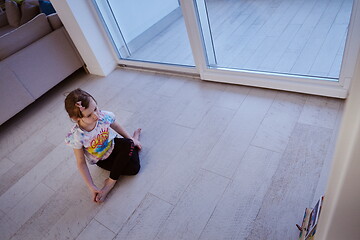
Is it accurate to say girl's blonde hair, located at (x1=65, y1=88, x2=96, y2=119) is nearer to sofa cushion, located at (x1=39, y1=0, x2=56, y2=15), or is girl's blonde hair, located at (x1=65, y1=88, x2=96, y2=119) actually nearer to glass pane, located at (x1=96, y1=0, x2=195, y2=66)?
glass pane, located at (x1=96, y1=0, x2=195, y2=66)

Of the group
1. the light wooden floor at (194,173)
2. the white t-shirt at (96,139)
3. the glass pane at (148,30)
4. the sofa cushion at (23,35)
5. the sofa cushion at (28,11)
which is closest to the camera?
the light wooden floor at (194,173)

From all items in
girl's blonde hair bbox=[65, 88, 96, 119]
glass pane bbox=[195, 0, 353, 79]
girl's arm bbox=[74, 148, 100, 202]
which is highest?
girl's blonde hair bbox=[65, 88, 96, 119]

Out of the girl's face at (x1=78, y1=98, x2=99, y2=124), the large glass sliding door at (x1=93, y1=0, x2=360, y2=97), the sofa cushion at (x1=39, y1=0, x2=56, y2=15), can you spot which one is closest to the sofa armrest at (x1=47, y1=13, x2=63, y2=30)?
the sofa cushion at (x1=39, y1=0, x2=56, y2=15)

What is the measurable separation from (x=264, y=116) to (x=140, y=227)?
3.28 ft

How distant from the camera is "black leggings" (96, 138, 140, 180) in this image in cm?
145

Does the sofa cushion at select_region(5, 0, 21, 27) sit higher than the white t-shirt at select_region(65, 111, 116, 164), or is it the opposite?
the sofa cushion at select_region(5, 0, 21, 27)

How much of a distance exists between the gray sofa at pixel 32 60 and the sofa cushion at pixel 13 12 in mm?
908

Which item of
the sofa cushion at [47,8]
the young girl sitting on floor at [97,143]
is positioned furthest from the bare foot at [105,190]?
the sofa cushion at [47,8]

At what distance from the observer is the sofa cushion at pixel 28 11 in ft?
8.86

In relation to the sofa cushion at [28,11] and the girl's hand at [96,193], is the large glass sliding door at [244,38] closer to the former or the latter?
the sofa cushion at [28,11]

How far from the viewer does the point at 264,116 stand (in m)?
1.60

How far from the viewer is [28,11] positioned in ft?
8.96

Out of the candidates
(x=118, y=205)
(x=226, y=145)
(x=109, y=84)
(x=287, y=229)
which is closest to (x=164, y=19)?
(x=109, y=84)

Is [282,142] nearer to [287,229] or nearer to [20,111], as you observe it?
[287,229]
